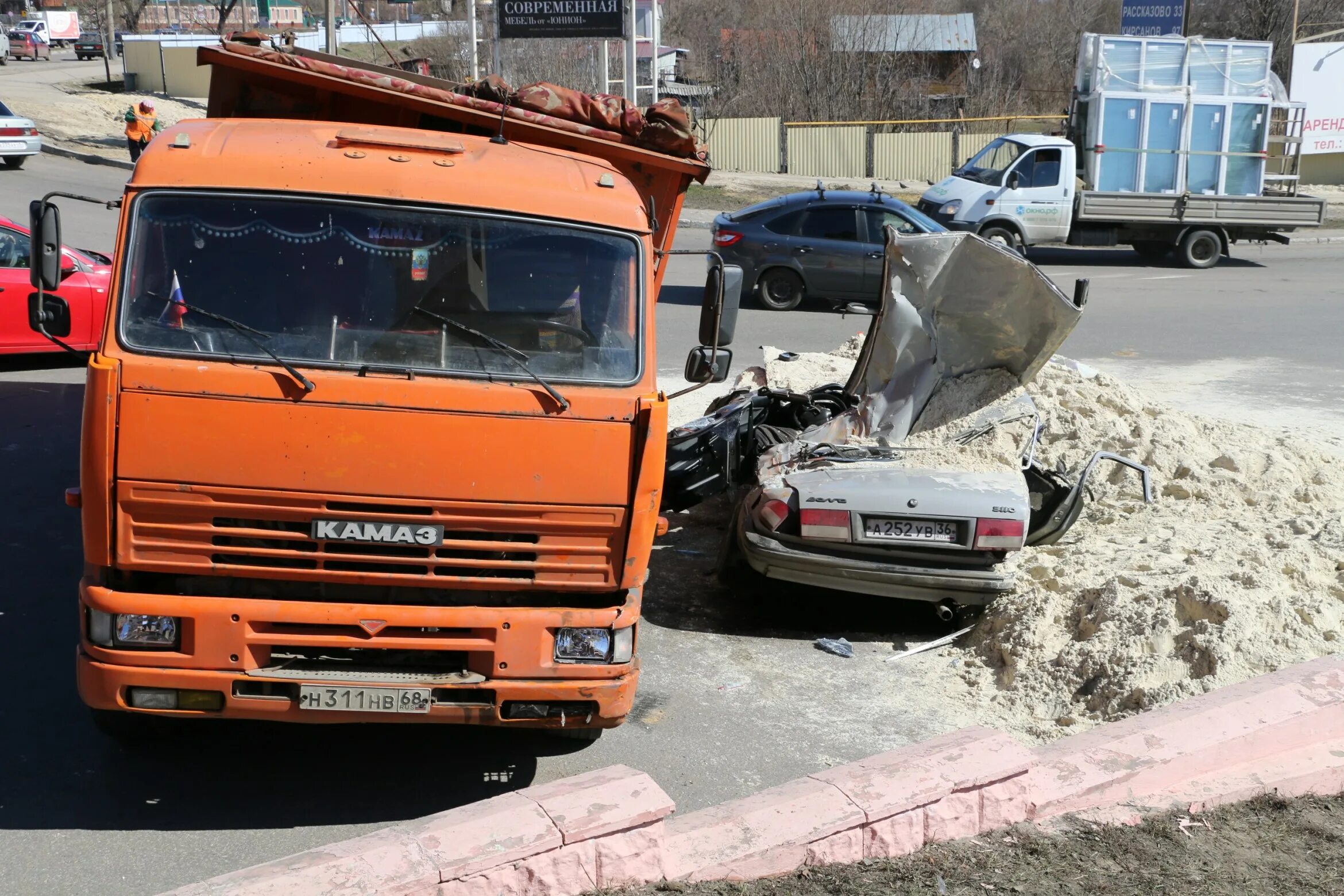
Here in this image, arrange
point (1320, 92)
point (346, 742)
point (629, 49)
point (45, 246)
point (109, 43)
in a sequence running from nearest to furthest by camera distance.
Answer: point (45, 246) → point (346, 742) → point (629, 49) → point (1320, 92) → point (109, 43)

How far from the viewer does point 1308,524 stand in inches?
273

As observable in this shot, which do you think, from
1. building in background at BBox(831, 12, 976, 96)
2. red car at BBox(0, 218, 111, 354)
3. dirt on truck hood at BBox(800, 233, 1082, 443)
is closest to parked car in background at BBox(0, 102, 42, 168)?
red car at BBox(0, 218, 111, 354)

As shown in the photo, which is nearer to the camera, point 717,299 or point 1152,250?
point 717,299

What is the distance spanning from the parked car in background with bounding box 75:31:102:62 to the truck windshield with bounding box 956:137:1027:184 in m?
49.7

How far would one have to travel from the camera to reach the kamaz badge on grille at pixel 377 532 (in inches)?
172

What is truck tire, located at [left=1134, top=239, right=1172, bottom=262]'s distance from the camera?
21.9 m

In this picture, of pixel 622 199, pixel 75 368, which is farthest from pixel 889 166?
pixel 622 199

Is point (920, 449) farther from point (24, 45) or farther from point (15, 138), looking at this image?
point (24, 45)

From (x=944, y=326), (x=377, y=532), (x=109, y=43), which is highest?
(x=109, y=43)

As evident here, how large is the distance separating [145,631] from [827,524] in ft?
10.5

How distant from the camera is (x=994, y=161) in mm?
21109

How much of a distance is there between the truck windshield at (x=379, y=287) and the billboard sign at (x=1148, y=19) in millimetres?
32718

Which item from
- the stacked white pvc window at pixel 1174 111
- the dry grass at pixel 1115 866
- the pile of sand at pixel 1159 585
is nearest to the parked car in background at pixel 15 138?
the stacked white pvc window at pixel 1174 111

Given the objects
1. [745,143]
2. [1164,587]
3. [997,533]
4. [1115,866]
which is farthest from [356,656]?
[745,143]
